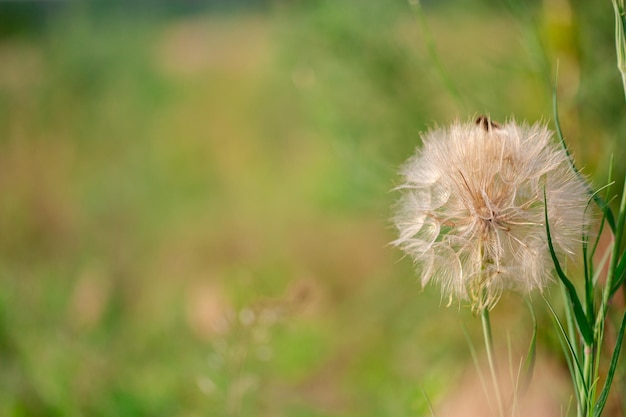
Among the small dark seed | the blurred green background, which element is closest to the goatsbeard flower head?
the small dark seed

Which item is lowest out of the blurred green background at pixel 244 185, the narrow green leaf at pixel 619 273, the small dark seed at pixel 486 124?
the blurred green background at pixel 244 185

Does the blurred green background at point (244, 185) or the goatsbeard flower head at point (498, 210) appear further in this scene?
the blurred green background at point (244, 185)

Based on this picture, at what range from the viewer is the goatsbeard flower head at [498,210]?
82cm

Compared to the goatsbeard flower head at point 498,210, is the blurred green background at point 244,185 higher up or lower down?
lower down

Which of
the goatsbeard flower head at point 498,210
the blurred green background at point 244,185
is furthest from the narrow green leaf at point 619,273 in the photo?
the blurred green background at point 244,185

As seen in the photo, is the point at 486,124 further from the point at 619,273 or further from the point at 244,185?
the point at 244,185

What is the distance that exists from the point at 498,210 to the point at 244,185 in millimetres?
3816

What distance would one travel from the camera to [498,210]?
0.83 meters

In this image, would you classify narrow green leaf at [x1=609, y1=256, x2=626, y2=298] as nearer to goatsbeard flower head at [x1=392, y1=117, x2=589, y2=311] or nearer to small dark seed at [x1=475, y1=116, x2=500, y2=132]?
goatsbeard flower head at [x1=392, y1=117, x2=589, y2=311]

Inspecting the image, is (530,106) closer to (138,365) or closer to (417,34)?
(417,34)

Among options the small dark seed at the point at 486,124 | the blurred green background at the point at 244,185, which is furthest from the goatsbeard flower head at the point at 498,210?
→ the blurred green background at the point at 244,185

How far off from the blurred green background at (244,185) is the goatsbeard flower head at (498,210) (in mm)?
404

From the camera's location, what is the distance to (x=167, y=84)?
518 centimetres

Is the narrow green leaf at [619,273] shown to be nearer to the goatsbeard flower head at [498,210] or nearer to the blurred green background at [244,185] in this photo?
the goatsbeard flower head at [498,210]
